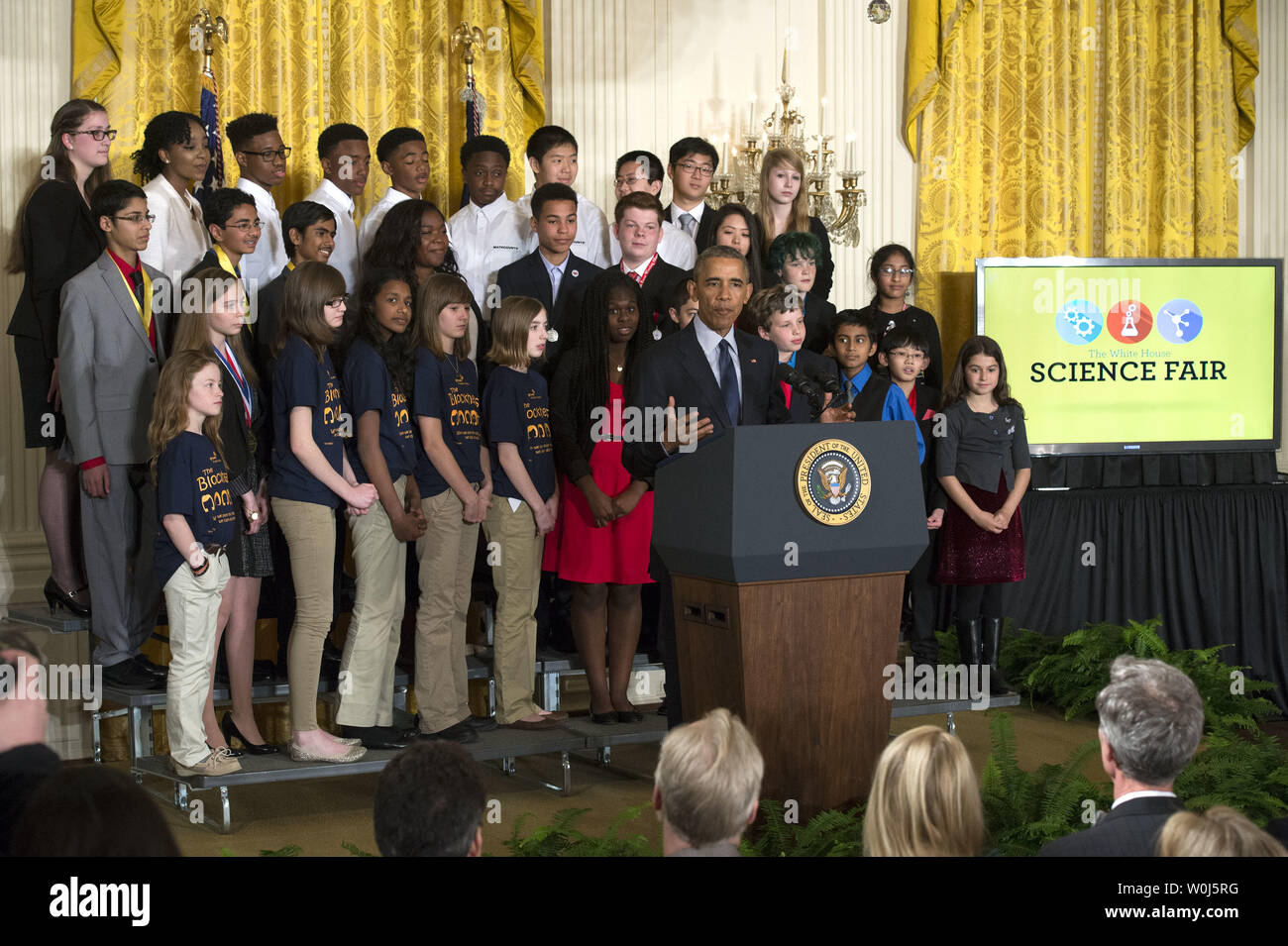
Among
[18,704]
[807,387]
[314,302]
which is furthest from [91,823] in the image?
[314,302]

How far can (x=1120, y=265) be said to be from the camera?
23.6ft

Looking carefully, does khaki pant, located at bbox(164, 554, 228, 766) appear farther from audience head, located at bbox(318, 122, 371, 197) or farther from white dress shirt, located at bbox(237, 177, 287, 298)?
audience head, located at bbox(318, 122, 371, 197)

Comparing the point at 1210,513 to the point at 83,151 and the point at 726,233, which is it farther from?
the point at 83,151

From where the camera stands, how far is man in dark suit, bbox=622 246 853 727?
152 inches

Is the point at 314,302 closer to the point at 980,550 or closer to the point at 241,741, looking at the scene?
the point at 241,741

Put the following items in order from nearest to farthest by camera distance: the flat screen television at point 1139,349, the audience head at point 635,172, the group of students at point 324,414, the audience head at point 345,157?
the group of students at point 324,414
the audience head at point 345,157
the audience head at point 635,172
the flat screen television at point 1139,349

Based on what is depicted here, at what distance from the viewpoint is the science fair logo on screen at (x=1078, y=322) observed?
23.2 ft

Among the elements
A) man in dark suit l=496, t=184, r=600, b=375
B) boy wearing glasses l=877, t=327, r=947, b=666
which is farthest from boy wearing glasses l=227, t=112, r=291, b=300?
boy wearing glasses l=877, t=327, r=947, b=666

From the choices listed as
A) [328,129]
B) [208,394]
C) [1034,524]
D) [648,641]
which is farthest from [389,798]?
[1034,524]

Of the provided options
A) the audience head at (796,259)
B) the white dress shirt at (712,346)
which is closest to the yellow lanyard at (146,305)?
the white dress shirt at (712,346)

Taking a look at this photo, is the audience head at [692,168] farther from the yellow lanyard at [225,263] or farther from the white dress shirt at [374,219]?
the yellow lanyard at [225,263]

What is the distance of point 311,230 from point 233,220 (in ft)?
0.85

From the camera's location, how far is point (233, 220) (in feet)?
15.3

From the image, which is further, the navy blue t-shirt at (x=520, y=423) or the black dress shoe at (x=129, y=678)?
the navy blue t-shirt at (x=520, y=423)
